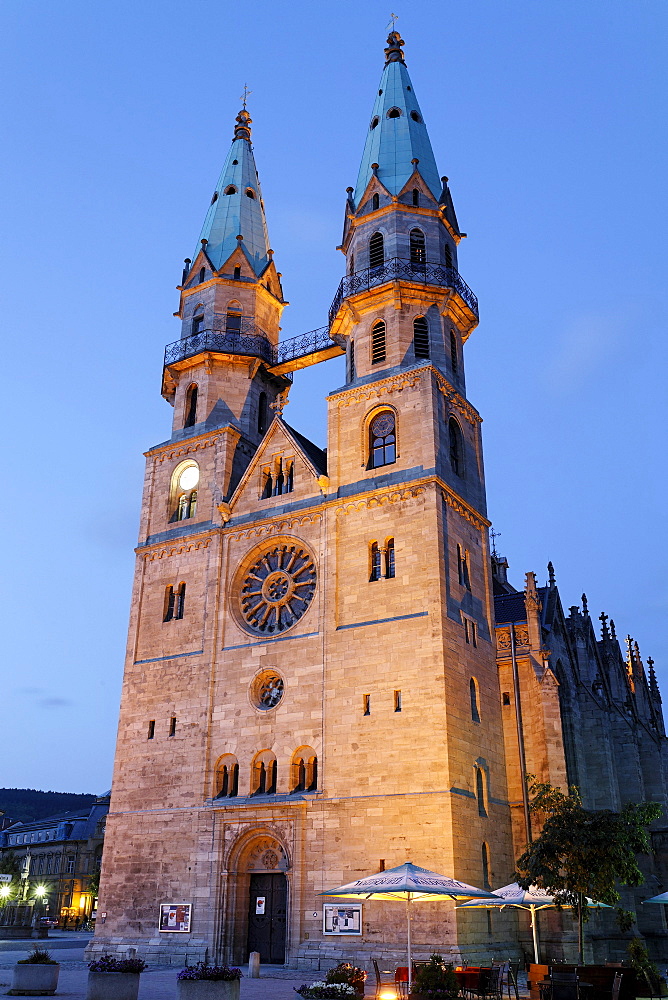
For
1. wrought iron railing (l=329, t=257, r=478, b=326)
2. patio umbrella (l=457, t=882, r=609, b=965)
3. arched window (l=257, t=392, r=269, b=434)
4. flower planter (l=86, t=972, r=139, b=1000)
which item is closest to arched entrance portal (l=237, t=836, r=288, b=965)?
patio umbrella (l=457, t=882, r=609, b=965)

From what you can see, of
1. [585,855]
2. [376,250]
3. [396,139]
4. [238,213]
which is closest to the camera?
[585,855]

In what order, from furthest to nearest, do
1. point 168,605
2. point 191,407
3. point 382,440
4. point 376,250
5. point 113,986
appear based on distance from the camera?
1. point 191,407
2. point 376,250
3. point 168,605
4. point 382,440
5. point 113,986

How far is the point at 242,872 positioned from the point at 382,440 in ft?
57.6

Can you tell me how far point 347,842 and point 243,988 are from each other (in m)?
6.89

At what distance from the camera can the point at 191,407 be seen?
44.4m

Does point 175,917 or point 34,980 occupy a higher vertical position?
point 175,917

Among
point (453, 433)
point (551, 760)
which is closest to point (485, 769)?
point (551, 760)

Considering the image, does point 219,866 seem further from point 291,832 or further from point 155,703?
point 155,703

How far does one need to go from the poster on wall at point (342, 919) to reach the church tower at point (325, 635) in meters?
0.07

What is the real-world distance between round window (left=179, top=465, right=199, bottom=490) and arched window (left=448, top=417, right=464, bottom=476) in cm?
1222

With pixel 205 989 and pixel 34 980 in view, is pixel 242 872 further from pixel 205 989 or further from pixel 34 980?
pixel 205 989

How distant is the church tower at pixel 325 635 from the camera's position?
2998 cm

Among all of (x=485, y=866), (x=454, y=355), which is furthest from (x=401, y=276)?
(x=485, y=866)

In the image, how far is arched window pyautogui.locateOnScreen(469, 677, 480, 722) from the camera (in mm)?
32781
